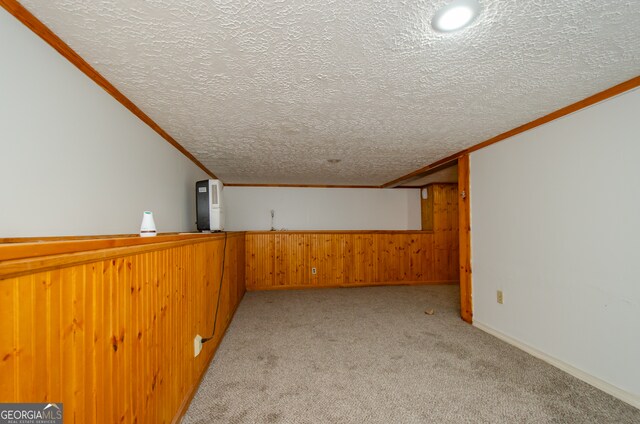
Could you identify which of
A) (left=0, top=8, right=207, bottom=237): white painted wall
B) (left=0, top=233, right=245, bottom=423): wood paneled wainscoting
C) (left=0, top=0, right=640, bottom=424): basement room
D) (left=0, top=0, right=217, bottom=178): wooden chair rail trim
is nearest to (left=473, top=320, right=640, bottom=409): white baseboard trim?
(left=0, top=0, right=640, bottom=424): basement room

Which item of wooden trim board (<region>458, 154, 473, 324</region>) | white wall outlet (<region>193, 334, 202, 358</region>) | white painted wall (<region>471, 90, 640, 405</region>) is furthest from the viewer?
wooden trim board (<region>458, 154, 473, 324</region>)

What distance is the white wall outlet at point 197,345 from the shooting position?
188 centimetres

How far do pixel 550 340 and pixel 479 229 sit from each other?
46.2 inches

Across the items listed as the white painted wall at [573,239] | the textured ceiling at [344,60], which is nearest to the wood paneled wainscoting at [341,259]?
the white painted wall at [573,239]

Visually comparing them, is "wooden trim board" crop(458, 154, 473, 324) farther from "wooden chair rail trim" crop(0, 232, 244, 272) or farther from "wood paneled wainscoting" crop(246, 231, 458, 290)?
"wooden chair rail trim" crop(0, 232, 244, 272)

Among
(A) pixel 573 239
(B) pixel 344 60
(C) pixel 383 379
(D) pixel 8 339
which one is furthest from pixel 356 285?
(D) pixel 8 339

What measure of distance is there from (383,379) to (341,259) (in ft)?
10.7

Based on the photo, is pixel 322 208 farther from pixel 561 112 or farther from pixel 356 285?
pixel 561 112

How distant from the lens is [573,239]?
207 centimetres

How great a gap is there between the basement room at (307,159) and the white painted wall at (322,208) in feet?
6.34

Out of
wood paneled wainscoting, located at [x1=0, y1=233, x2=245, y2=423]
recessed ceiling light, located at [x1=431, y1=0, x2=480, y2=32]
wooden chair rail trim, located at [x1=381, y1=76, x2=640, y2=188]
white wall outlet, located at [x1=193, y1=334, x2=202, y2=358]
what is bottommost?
white wall outlet, located at [x1=193, y1=334, x2=202, y2=358]

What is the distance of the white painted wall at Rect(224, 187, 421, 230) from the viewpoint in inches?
215

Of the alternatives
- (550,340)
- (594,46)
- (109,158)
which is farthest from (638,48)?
(109,158)

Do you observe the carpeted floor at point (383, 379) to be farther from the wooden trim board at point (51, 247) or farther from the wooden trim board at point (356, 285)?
the wooden trim board at point (356, 285)
